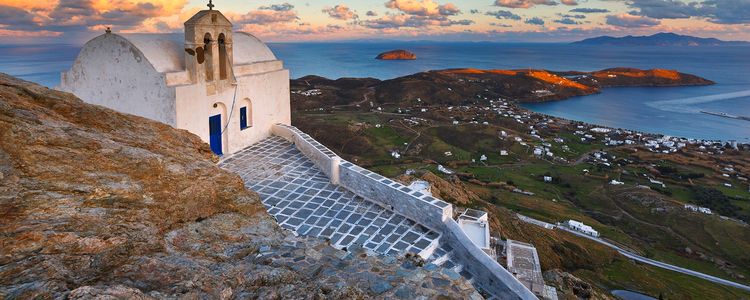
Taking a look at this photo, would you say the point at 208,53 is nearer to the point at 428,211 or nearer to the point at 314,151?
the point at 314,151

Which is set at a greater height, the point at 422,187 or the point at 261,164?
the point at 261,164

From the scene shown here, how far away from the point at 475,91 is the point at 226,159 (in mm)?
107045

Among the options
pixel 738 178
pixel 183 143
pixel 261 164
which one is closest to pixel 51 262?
pixel 183 143

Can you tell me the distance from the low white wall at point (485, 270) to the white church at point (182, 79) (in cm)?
789

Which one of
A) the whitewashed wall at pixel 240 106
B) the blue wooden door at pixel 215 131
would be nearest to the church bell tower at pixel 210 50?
the whitewashed wall at pixel 240 106

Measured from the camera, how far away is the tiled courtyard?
376 inches

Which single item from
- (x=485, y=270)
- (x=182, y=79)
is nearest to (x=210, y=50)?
(x=182, y=79)

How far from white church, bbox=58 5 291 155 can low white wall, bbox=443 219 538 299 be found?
7.89m

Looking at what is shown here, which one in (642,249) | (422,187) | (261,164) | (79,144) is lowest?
(642,249)

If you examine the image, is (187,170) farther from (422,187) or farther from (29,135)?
(422,187)

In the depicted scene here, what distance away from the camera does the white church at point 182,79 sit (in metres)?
12.2

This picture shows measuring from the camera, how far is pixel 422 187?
15406 millimetres

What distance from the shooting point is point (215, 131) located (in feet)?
46.5

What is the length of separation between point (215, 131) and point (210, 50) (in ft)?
8.05
